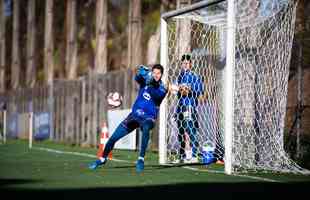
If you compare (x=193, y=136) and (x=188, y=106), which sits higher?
(x=188, y=106)

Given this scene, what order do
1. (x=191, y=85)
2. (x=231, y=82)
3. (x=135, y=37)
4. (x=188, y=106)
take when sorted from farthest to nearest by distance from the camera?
1. (x=135, y=37)
2. (x=188, y=106)
3. (x=191, y=85)
4. (x=231, y=82)

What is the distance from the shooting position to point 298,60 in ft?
43.2

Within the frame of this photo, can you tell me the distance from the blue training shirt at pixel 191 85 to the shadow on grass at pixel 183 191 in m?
4.53

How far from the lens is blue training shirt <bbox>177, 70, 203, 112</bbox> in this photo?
45.2ft

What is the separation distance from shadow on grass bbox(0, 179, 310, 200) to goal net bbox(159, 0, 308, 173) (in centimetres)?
200

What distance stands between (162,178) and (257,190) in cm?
178

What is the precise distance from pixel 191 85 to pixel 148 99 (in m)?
2.29

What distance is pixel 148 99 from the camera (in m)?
11.6

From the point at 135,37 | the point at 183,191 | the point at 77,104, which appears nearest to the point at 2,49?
the point at 77,104

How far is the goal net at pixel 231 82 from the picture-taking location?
12016 millimetres

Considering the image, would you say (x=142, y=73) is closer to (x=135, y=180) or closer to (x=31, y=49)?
(x=135, y=180)

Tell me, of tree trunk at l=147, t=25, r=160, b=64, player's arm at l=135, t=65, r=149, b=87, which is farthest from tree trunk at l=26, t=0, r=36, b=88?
player's arm at l=135, t=65, r=149, b=87

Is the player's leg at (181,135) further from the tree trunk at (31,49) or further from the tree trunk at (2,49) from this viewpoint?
the tree trunk at (2,49)

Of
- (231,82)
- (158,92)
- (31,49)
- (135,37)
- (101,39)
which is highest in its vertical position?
(31,49)
